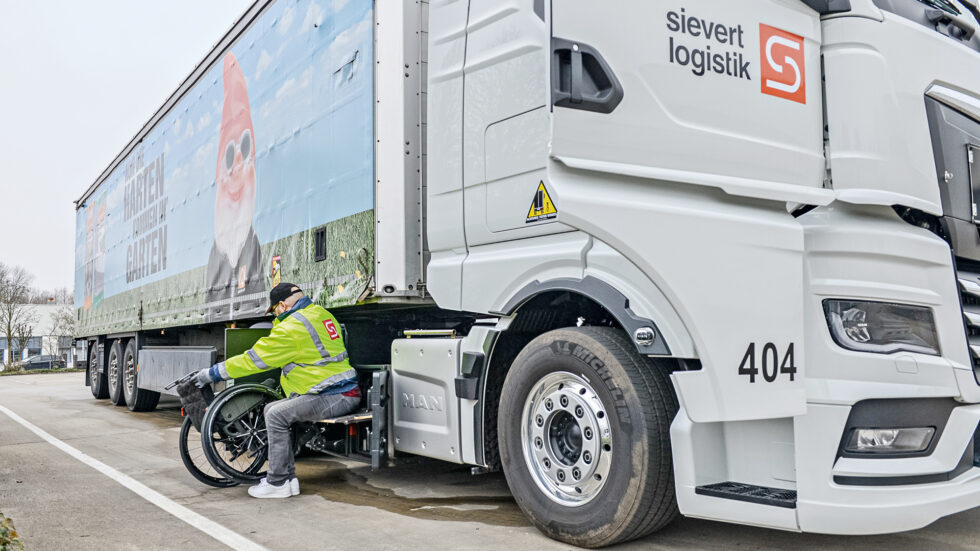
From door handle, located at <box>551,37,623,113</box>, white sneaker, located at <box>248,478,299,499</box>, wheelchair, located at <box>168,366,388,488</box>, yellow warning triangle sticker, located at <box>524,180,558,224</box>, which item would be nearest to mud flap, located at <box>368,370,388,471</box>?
wheelchair, located at <box>168,366,388,488</box>

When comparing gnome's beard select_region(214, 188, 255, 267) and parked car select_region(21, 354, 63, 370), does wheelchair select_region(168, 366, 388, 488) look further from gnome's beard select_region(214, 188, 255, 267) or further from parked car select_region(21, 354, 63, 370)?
parked car select_region(21, 354, 63, 370)

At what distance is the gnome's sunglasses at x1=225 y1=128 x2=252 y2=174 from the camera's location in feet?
25.3

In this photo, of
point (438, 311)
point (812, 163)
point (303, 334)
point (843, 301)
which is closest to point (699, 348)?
point (843, 301)

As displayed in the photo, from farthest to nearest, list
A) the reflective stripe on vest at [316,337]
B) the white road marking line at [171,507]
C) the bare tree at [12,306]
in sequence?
the bare tree at [12,306] < the reflective stripe on vest at [316,337] < the white road marking line at [171,507]

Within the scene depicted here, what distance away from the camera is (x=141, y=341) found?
12531 mm

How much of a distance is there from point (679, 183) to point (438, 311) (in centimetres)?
233

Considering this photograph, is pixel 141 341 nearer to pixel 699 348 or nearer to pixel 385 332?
pixel 385 332

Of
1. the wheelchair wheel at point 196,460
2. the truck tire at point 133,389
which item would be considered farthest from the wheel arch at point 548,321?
the truck tire at point 133,389

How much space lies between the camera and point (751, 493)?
3354 millimetres

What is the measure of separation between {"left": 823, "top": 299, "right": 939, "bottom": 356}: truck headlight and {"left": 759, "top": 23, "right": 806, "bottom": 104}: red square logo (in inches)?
40.1

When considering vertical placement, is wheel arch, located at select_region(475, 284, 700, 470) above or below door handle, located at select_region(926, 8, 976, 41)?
below

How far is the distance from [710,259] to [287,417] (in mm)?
3280

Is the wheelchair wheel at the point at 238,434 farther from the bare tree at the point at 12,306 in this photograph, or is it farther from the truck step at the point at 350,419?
the bare tree at the point at 12,306

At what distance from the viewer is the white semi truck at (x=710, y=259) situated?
10.8 feet
